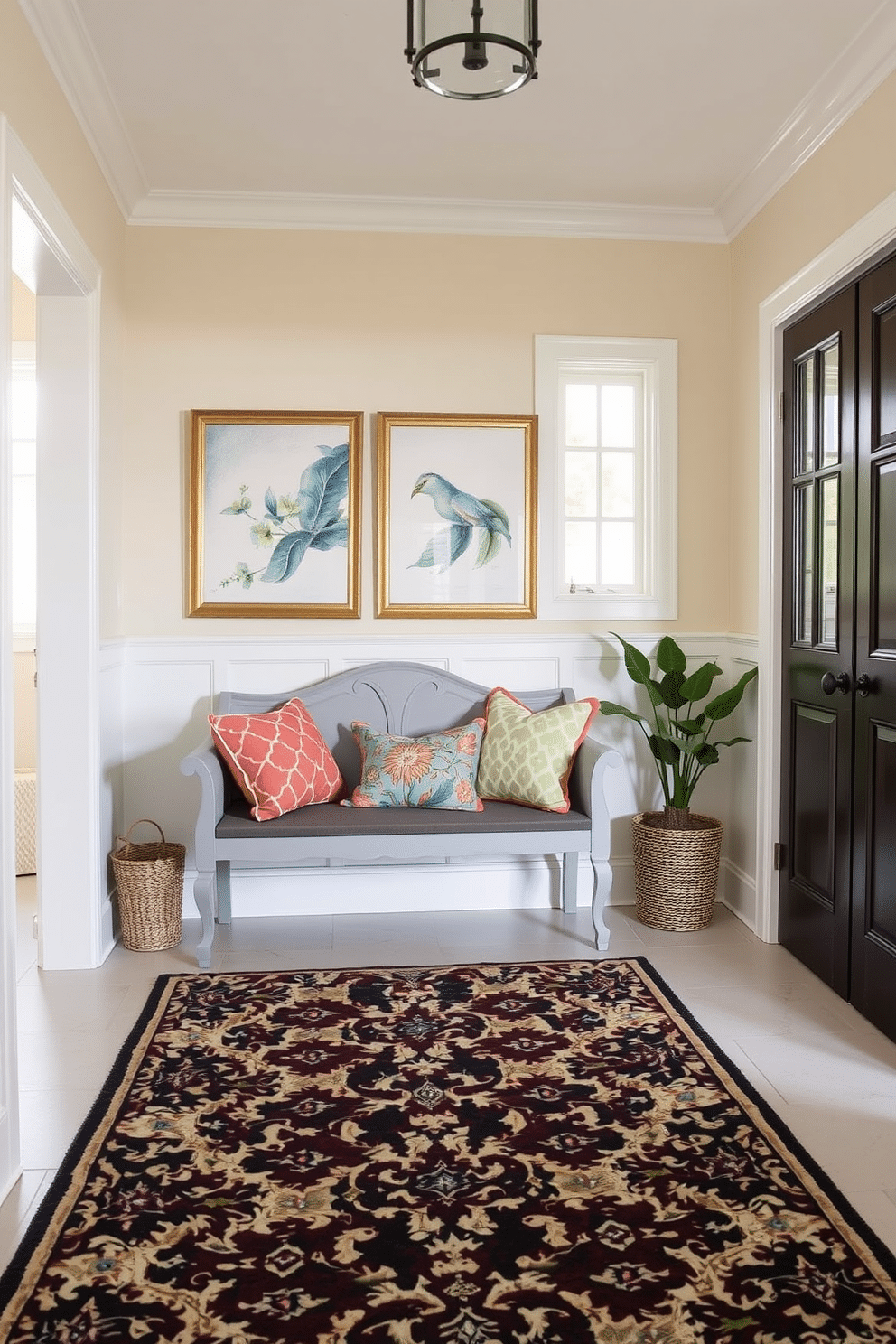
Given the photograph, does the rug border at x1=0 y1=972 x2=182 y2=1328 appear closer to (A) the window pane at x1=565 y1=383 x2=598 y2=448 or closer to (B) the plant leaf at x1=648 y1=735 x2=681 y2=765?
(B) the plant leaf at x1=648 y1=735 x2=681 y2=765

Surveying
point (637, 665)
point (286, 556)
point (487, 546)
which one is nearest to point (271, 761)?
point (286, 556)

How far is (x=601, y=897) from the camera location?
363 cm

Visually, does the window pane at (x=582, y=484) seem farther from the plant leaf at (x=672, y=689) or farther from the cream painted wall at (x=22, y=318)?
the cream painted wall at (x=22, y=318)

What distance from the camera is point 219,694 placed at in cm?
402

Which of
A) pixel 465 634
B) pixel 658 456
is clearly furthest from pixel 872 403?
pixel 465 634

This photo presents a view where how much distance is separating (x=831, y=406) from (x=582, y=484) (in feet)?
3.95

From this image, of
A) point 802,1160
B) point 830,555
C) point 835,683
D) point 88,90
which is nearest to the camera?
point 802,1160

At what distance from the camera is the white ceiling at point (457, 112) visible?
9.29 feet

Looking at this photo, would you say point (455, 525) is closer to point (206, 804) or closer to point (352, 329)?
point (352, 329)

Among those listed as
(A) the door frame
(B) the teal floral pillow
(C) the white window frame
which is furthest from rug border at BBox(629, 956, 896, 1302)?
(C) the white window frame

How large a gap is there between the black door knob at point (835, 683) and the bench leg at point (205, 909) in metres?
2.07

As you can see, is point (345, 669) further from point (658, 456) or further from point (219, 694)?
point (658, 456)

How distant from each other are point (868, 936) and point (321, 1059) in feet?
5.25

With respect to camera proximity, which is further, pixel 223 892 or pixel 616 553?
pixel 616 553
